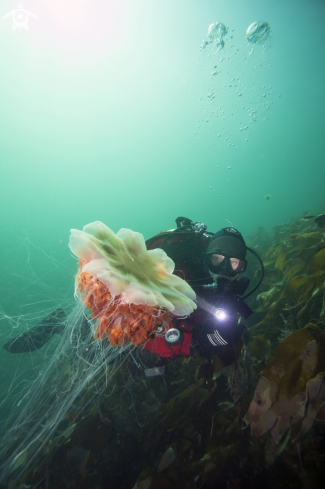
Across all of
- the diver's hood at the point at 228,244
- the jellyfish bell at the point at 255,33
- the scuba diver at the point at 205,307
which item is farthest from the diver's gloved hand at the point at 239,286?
the jellyfish bell at the point at 255,33

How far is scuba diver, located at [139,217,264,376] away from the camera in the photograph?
8.19 feet

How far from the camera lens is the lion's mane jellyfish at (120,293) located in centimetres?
135

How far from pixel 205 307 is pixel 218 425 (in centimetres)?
140

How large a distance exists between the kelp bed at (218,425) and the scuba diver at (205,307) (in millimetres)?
449

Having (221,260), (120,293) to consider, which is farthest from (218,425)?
(120,293)

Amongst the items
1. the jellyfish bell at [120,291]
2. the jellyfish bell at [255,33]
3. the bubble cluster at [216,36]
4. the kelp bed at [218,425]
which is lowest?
the kelp bed at [218,425]

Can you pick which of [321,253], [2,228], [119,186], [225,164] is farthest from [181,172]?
[321,253]

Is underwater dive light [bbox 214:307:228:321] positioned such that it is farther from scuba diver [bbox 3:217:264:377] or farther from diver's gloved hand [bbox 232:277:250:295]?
diver's gloved hand [bbox 232:277:250:295]

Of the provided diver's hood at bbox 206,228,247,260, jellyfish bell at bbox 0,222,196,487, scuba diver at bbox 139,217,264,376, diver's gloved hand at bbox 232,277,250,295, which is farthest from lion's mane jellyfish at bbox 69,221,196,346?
diver's hood at bbox 206,228,247,260

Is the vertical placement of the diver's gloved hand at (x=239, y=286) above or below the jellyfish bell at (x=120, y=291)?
below

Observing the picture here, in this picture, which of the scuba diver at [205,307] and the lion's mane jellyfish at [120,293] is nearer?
the lion's mane jellyfish at [120,293]

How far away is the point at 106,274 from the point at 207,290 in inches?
87.7

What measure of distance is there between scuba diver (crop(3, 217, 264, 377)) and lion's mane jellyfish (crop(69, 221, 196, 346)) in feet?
2.76

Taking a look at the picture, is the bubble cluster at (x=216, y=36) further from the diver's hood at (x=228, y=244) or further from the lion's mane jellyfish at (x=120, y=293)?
the lion's mane jellyfish at (x=120, y=293)
